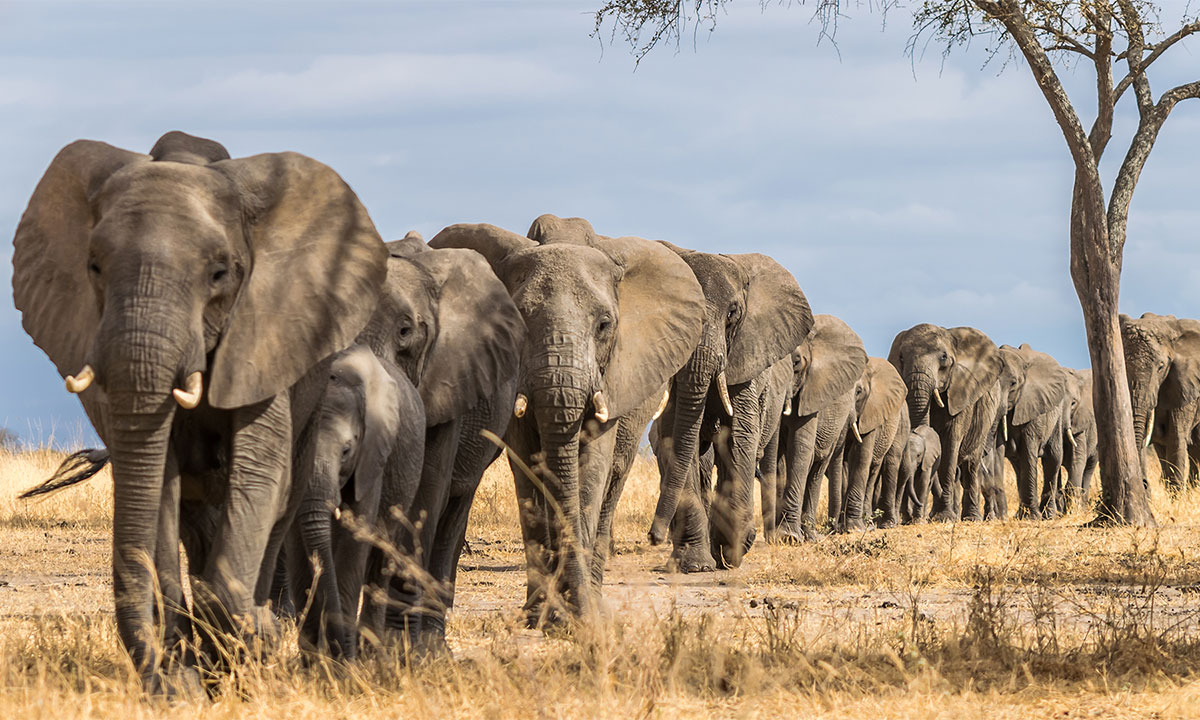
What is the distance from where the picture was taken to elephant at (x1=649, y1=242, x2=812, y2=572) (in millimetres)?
12852

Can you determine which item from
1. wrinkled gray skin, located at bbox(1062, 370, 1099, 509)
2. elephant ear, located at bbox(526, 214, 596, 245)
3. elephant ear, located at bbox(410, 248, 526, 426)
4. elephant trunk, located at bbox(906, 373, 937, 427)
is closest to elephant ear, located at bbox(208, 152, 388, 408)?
elephant ear, located at bbox(410, 248, 526, 426)

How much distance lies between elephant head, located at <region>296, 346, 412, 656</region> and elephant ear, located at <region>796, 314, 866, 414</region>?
11.3 meters

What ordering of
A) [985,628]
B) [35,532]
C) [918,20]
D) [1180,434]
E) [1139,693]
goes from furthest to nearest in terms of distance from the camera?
[1180,434], [918,20], [35,532], [985,628], [1139,693]

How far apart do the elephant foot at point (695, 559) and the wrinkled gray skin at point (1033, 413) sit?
48.9 feet

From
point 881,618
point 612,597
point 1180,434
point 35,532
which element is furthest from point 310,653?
point 1180,434

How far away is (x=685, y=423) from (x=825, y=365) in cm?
590

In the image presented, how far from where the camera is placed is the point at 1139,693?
21.3ft

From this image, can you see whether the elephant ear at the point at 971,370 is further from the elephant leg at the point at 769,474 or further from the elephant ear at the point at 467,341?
the elephant ear at the point at 467,341

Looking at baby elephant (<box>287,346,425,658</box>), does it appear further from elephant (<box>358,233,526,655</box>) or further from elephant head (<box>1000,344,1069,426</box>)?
elephant head (<box>1000,344,1069,426</box>)

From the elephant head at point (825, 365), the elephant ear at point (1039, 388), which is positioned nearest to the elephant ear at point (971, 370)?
the elephant ear at point (1039, 388)

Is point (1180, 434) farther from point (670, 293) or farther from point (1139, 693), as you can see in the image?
point (1139, 693)

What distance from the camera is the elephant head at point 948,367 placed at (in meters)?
24.0

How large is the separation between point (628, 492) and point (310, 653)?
58.5 feet

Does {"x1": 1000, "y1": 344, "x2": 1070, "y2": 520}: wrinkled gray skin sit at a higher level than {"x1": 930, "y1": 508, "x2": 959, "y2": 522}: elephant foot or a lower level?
higher
